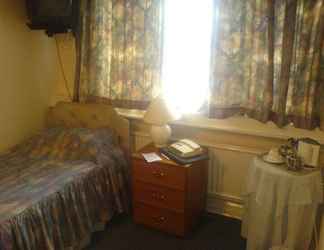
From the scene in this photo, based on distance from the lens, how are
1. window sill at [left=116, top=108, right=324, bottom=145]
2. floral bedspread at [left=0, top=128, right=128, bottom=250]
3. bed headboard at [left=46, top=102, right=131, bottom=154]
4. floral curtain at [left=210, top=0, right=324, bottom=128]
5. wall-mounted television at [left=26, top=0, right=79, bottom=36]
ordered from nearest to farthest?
floral bedspread at [left=0, top=128, right=128, bottom=250]
floral curtain at [left=210, top=0, right=324, bottom=128]
window sill at [left=116, top=108, right=324, bottom=145]
wall-mounted television at [left=26, top=0, right=79, bottom=36]
bed headboard at [left=46, top=102, right=131, bottom=154]

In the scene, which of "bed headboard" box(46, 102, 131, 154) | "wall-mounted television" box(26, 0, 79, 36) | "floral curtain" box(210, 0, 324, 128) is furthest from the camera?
"bed headboard" box(46, 102, 131, 154)

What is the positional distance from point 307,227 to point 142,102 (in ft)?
5.23

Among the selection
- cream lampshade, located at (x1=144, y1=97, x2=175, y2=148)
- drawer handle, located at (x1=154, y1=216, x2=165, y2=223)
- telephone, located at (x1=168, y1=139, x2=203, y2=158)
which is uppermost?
cream lampshade, located at (x1=144, y1=97, x2=175, y2=148)

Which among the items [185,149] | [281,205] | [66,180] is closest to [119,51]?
[185,149]

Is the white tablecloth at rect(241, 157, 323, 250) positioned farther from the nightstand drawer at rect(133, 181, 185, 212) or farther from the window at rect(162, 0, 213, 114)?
the window at rect(162, 0, 213, 114)

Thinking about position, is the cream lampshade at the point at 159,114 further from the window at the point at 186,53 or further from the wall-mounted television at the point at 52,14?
the wall-mounted television at the point at 52,14

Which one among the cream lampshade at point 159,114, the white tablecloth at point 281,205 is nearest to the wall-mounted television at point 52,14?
the cream lampshade at point 159,114

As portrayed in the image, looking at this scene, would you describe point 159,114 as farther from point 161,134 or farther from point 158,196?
point 158,196

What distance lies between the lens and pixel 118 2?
8.23ft

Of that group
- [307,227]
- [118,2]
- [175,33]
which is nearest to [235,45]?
[175,33]

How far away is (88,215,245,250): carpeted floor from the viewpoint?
2.22 metres

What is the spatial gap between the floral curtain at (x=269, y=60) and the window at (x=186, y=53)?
15 centimetres

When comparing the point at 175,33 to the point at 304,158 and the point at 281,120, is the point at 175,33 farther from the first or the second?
the point at 304,158

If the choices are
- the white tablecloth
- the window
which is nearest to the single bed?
the window
